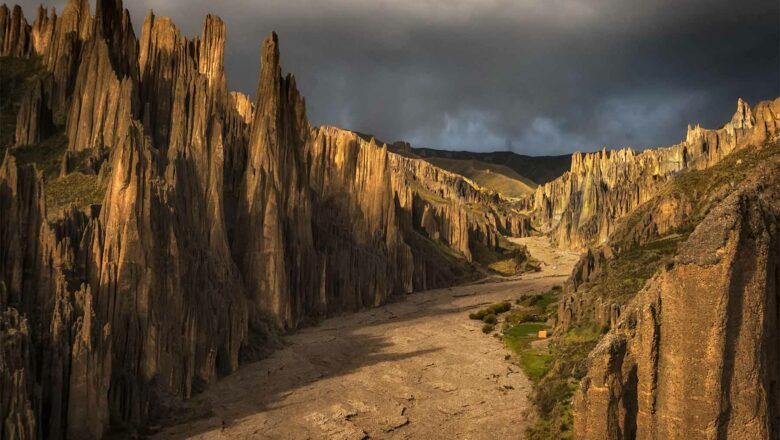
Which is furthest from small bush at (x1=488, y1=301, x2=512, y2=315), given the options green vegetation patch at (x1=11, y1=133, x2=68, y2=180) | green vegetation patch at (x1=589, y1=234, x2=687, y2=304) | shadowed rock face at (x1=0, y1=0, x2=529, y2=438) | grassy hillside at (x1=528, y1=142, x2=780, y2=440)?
green vegetation patch at (x1=11, y1=133, x2=68, y2=180)

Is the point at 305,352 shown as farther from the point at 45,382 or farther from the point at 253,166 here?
the point at 45,382

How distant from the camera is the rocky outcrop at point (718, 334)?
19844mm

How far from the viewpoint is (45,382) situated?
1257 inches

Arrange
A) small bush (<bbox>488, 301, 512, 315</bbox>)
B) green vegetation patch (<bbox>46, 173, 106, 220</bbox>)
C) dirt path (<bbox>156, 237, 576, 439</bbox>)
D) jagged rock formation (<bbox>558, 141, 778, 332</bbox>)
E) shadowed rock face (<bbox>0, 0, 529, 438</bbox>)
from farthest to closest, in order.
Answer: small bush (<bbox>488, 301, 512, 315</bbox>), jagged rock formation (<bbox>558, 141, 778, 332</bbox>), green vegetation patch (<bbox>46, 173, 106, 220</bbox>), dirt path (<bbox>156, 237, 576, 439</bbox>), shadowed rock face (<bbox>0, 0, 529, 438</bbox>)

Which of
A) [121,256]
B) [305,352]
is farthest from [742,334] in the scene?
[305,352]

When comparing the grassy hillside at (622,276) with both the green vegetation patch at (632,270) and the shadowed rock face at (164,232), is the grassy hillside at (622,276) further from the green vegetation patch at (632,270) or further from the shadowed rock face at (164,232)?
the shadowed rock face at (164,232)

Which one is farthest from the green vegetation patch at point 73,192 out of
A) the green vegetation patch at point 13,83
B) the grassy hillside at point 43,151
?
the green vegetation patch at point 13,83

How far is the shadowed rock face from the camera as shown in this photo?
33.5 m

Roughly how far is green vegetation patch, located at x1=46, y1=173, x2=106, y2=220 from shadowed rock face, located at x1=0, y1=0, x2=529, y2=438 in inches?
103

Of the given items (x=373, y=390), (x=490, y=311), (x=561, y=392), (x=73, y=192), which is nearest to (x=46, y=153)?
(x=73, y=192)

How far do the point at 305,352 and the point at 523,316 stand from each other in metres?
27.0

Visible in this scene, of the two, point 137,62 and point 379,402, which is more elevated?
point 137,62

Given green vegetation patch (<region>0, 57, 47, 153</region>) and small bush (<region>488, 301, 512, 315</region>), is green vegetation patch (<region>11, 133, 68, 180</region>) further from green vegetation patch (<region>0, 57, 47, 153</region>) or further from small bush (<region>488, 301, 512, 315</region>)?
small bush (<region>488, 301, 512, 315</region>)

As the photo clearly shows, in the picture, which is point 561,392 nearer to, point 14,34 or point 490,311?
point 490,311
